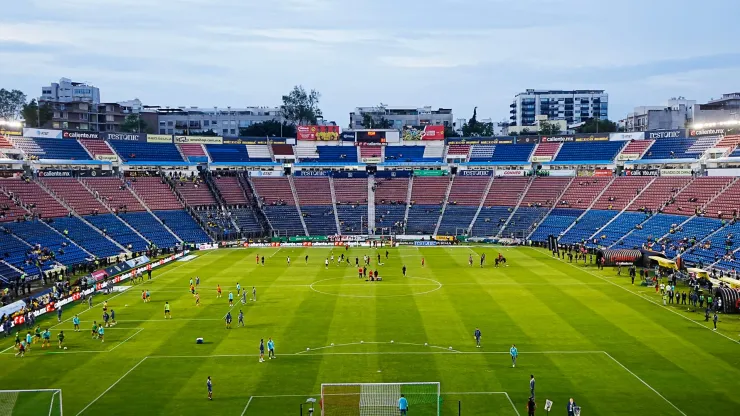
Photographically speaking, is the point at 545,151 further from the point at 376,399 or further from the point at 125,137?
the point at 376,399

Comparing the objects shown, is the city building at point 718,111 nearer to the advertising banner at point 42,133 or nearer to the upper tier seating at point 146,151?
the upper tier seating at point 146,151

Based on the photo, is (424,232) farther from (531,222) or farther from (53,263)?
(53,263)

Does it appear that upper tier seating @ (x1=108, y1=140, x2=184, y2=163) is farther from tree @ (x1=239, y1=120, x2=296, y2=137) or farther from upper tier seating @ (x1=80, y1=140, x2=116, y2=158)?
tree @ (x1=239, y1=120, x2=296, y2=137)

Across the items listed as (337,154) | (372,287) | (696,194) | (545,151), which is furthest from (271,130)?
(372,287)

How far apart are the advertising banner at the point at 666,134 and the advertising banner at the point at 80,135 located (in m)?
93.0

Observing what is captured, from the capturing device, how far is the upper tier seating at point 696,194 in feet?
278

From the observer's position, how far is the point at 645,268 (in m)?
69.4

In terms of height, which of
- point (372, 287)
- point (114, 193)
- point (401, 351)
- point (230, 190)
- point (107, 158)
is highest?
point (107, 158)

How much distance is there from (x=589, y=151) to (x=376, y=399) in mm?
97030

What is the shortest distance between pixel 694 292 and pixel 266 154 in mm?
90865

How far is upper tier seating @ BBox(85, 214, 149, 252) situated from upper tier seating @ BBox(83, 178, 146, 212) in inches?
183

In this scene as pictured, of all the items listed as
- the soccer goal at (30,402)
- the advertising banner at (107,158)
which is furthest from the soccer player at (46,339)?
the advertising banner at (107,158)

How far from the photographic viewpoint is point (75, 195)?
9188 centimetres

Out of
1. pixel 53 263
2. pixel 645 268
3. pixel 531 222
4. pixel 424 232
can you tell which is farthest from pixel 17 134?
pixel 645 268
